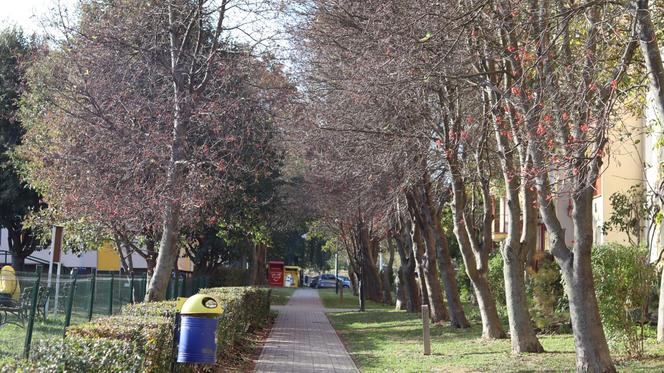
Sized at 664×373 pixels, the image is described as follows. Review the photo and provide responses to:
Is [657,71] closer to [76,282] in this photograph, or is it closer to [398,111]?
[398,111]

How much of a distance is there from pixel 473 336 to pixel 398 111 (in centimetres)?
599

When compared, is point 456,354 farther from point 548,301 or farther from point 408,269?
point 408,269

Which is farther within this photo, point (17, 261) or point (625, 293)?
point (17, 261)

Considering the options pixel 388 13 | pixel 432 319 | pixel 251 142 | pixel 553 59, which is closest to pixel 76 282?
pixel 251 142

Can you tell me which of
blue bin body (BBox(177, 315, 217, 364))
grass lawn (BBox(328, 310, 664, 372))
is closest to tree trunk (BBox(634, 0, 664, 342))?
grass lawn (BBox(328, 310, 664, 372))

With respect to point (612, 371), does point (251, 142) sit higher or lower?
higher

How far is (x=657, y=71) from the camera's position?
8586 millimetres

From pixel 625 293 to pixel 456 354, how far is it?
11.4ft

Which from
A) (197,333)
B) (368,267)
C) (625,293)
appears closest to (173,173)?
(197,333)

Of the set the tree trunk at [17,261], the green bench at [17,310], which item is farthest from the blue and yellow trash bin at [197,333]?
the tree trunk at [17,261]

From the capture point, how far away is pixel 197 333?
9258 millimetres

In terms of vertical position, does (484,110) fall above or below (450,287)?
above

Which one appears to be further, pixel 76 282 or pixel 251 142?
pixel 251 142

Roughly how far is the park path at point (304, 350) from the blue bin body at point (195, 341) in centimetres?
505
